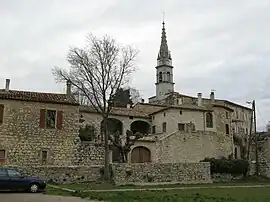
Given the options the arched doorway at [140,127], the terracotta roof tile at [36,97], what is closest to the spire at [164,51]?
the arched doorway at [140,127]

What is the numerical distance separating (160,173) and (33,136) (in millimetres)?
12177

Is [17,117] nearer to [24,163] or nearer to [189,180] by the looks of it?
[24,163]

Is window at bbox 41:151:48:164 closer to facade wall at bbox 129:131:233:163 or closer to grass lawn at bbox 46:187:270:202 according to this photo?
facade wall at bbox 129:131:233:163

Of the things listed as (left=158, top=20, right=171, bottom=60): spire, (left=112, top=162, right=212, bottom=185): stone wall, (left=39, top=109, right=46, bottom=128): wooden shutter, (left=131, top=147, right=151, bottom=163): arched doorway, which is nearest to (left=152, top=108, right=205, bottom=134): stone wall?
(left=131, top=147, right=151, bottom=163): arched doorway

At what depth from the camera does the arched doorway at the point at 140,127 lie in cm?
5381

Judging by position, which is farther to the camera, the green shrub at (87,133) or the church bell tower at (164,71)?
the church bell tower at (164,71)

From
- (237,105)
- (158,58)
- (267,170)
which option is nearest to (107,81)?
(267,170)

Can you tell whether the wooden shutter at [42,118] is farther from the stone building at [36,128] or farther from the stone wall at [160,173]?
the stone wall at [160,173]

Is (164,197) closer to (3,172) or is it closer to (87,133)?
(3,172)

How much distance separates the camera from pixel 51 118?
37.3m

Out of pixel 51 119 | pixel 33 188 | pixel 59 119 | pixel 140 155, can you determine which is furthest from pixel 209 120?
pixel 33 188

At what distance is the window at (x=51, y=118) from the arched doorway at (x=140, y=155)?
10627 mm

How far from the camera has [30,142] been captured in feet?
119

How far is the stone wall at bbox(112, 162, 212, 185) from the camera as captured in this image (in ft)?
109
